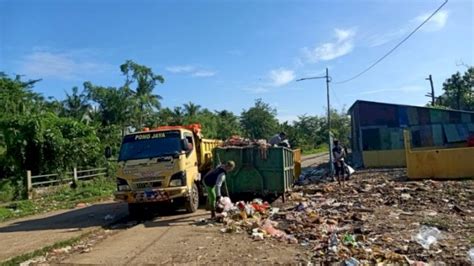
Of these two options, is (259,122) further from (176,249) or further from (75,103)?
(176,249)

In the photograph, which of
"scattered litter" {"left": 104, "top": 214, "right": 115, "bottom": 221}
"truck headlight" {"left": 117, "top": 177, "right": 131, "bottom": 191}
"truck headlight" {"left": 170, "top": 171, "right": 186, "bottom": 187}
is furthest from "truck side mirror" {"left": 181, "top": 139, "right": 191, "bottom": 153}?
"scattered litter" {"left": 104, "top": 214, "right": 115, "bottom": 221}

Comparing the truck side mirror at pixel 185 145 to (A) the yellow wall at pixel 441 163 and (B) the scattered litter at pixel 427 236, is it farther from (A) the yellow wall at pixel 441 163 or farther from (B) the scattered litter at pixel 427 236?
(A) the yellow wall at pixel 441 163

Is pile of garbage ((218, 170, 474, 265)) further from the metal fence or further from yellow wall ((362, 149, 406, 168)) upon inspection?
yellow wall ((362, 149, 406, 168))

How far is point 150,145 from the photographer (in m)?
12.8

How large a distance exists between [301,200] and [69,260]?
7.44m

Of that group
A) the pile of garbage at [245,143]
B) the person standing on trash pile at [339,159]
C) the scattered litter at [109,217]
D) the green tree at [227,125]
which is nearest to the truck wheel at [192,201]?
the pile of garbage at [245,143]

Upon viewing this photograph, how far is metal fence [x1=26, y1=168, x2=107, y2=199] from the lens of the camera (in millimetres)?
20234

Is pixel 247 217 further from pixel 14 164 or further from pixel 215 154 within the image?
pixel 14 164

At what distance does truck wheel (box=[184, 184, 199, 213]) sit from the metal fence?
32.8 feet

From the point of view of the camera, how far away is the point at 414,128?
3030 cm

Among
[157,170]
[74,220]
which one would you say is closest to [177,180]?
[157,170]

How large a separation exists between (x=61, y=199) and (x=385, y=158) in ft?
62.7

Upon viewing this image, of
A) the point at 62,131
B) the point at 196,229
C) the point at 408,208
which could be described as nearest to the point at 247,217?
the point at 196,229

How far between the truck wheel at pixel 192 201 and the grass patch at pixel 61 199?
6.26m
